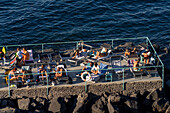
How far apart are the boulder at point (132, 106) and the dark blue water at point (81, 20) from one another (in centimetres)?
1705

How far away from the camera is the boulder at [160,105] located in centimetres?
2538

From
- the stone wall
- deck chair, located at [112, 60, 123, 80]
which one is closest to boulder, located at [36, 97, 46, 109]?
the stone wall

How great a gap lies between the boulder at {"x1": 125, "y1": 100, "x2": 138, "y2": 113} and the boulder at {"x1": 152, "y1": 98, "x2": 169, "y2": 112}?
134 centimetres

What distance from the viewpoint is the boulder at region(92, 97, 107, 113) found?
24.6 m

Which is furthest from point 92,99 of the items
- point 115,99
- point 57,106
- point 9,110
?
point 9,110

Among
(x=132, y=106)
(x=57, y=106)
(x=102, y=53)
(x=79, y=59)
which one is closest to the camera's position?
(x=57, y=106)

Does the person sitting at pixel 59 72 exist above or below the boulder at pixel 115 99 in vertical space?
above

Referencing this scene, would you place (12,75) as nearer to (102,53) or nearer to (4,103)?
(4,103)

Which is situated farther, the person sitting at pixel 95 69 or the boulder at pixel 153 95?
the person sitting at pixel 95 69

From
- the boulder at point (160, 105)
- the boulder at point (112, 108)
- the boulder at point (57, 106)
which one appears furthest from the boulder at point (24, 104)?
the boulder at point (160, 105)

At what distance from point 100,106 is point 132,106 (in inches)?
85.0

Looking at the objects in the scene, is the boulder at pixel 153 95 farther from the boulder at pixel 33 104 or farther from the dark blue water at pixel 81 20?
the dark blue water at pixel 81 20

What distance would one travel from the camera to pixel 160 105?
2538 centimetres

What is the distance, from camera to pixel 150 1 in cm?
4988
